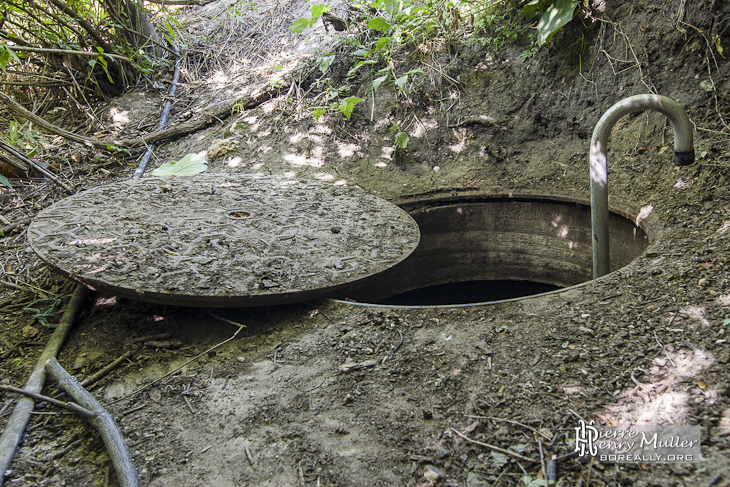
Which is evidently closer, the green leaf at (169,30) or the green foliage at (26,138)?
the green foliage at (26,138)

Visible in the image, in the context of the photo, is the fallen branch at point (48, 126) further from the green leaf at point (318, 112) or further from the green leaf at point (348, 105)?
the green leaf at point (348, 105)

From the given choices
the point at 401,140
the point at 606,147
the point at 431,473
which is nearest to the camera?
the point at 431,473

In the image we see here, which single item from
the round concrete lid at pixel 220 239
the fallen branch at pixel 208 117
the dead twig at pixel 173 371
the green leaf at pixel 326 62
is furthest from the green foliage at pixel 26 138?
the dead twig at pixel 173 371

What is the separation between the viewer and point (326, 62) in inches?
171

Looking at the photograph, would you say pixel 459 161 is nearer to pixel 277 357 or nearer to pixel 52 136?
pixel 277 357

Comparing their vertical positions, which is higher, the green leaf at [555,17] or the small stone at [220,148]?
the green leaf at [555,17]

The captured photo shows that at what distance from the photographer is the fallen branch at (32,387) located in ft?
4.98

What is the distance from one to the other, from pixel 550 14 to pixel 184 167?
284 centimetres

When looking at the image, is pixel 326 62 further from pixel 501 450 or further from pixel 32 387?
pixel 501 450

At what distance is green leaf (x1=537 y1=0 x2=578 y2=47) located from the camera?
10.4ft

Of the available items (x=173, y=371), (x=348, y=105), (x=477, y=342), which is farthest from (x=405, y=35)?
(x=173, y=371)

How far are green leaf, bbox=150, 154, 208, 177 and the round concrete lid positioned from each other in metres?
0.38

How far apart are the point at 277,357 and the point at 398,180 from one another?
6.73ft

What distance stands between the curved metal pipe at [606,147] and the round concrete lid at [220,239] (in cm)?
91
